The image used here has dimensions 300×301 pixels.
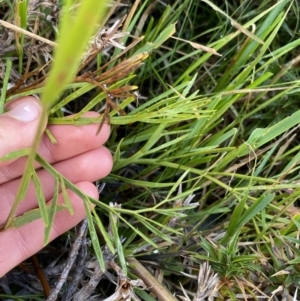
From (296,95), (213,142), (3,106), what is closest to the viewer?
(3,106)

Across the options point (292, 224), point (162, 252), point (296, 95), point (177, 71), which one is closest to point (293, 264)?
point (292, 224)

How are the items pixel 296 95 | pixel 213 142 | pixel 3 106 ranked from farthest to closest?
pixel 296 95 → pixel 213 142 → pixel 3 106

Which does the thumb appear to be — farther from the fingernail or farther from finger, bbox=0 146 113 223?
finger, bbox=0 146 113 223

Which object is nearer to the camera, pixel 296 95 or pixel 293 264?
pixel 293 264

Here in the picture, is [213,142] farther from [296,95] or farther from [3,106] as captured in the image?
[3,106]

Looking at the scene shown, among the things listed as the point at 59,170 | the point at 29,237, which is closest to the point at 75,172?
the point at 59,170

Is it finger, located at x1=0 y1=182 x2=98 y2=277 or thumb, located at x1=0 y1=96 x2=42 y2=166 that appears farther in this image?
finger, located at x1=0 y1=182 x2=98 y2=277

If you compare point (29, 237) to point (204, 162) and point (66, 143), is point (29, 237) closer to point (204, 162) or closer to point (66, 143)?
point (66, 143)

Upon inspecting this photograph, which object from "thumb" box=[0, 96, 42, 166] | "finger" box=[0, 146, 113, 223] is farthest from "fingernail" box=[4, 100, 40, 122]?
"finger" box=[0, 146, 113, 223]
